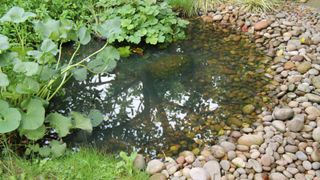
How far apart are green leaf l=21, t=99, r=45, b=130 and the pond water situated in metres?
0.43

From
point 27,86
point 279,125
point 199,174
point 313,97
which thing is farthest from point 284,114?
point 27,86

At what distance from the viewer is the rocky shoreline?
260cm

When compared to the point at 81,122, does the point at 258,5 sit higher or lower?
higher

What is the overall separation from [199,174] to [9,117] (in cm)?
130

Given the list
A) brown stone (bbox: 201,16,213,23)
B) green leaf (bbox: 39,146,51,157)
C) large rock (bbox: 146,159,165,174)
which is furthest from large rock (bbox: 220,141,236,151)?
brown stone (bbox: 201,16,213,23)

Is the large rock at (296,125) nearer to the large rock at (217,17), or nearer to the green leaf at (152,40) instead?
the green leaf at (152,40)

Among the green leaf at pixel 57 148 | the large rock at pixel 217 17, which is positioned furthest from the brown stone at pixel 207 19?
the green leaf at pixel 57 148

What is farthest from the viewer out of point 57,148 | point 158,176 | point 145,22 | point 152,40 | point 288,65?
point 145,22

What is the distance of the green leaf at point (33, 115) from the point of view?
255 centimetres

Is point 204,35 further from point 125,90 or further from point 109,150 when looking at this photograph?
point 109,150

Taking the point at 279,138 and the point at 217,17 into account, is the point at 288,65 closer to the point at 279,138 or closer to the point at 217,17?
the point at 279,138

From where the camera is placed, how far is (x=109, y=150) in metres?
2.91

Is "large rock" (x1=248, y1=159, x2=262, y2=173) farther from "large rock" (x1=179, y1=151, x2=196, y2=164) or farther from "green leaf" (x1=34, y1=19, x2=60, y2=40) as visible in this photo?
"green leaf" (x1=34, y1=19, x2=60, y2=40)

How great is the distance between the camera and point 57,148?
105 inches
